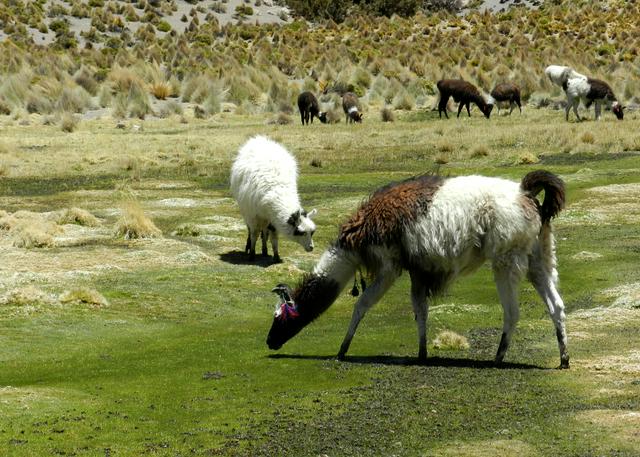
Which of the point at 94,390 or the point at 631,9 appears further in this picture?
the point at 631,9

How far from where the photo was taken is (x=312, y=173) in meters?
37.2

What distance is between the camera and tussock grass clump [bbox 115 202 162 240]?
80.0ft

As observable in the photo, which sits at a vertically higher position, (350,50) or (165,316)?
(350,50)

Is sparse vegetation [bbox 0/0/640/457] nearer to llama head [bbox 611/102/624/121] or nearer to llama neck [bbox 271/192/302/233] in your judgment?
llama neck [bbox 271/192/302/233]

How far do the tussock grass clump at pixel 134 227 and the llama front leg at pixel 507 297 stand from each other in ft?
41.6

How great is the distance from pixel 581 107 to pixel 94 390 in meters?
46.1

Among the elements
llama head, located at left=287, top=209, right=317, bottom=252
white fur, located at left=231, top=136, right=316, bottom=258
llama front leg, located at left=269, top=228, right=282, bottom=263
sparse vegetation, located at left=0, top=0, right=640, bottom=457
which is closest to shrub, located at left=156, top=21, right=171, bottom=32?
sparse vegetation, located at left=0, top=0, right=640, bottom=457

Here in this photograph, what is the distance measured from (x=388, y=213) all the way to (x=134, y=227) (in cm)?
→ 1218

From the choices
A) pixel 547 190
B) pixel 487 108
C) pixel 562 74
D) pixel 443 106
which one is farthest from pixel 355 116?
pixel 547 190

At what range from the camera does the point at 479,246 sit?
12.8 meters

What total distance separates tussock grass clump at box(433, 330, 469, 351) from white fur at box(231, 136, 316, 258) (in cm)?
725

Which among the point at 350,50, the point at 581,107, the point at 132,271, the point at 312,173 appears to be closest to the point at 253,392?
the point at 132,271

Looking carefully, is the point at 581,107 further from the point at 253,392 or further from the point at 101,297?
the point at 253,392

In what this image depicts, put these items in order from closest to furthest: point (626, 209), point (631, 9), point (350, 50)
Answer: point (626, 209), point (350, 50), point (631, 9)
